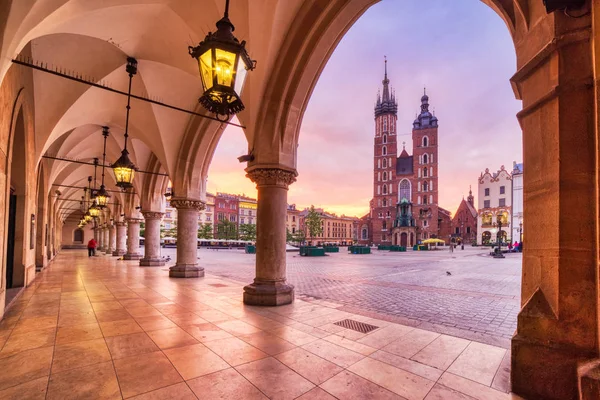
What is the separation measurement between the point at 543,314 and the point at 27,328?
22.1ft

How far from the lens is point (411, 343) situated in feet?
13.1

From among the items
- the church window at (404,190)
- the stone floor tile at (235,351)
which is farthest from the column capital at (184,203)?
the church window at (404,190)

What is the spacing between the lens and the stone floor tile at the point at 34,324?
14.4 feet

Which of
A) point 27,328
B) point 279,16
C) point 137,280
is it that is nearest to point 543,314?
point 279,16

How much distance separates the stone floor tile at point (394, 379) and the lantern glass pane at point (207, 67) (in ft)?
12.3

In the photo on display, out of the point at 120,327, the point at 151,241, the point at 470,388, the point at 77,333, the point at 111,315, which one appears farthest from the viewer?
the point at 151,241

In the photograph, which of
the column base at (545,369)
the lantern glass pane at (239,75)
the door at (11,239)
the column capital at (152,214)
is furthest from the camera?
the column capital at (152,214)

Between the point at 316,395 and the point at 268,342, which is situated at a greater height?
the point at 316,395

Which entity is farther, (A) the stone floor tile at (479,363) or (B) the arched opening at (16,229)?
(B) the arched opening at (16,229)

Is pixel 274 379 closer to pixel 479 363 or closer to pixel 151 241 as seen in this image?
pixel 479 363

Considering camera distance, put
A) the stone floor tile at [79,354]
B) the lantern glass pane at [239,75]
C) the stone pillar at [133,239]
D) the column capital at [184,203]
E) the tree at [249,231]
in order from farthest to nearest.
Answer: the tree at [249,231] → the stone pillar at [133,239] → the column capital at [184,203] → the lantern glass pane at [239,75] → the stone floor tile at [79,354]

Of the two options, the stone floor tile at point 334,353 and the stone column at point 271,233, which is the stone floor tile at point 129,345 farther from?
the stone column at point 271,233

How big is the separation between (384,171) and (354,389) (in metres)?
68.7

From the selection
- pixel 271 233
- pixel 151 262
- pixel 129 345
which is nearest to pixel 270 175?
pixel 271 233
